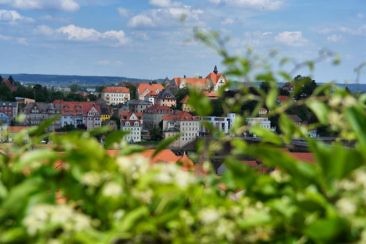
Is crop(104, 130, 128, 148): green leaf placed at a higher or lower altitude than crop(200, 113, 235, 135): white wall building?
lower

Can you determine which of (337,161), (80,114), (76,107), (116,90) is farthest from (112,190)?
(116,90)

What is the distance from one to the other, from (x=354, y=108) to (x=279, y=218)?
0.18m

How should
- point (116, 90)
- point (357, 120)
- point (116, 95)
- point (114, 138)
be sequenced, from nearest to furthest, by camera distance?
1. point (357, 120)
2. point (114, 138)
3. point (116, 95)
4. point (116, 90)

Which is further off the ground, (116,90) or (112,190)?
(112,190)

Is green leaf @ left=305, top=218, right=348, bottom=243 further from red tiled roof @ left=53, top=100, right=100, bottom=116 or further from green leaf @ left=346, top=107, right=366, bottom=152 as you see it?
red tiled roof @ left=53, top=100, right=100, bottom=116

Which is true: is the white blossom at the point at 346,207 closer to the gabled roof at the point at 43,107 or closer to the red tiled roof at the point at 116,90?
the gabled roof at the point at 43,107

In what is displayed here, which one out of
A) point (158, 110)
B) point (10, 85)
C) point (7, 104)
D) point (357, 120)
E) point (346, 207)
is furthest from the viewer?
point (10, 85)

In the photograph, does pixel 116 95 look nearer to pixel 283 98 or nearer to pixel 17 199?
pixel 283 98

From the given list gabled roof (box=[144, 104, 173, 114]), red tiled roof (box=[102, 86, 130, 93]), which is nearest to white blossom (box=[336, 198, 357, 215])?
gabled roof (box=[144, 104, 173, 114])

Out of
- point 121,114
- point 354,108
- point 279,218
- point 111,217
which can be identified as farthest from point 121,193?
point 121,114

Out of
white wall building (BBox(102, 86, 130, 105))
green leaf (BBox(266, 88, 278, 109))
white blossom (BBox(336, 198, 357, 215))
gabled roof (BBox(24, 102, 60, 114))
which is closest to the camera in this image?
white blossom (BBox(336, 198, 357, 215))

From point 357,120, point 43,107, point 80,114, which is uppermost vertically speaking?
point 357,120

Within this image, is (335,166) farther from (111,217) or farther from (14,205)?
(14,205)

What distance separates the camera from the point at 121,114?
68.6 m
